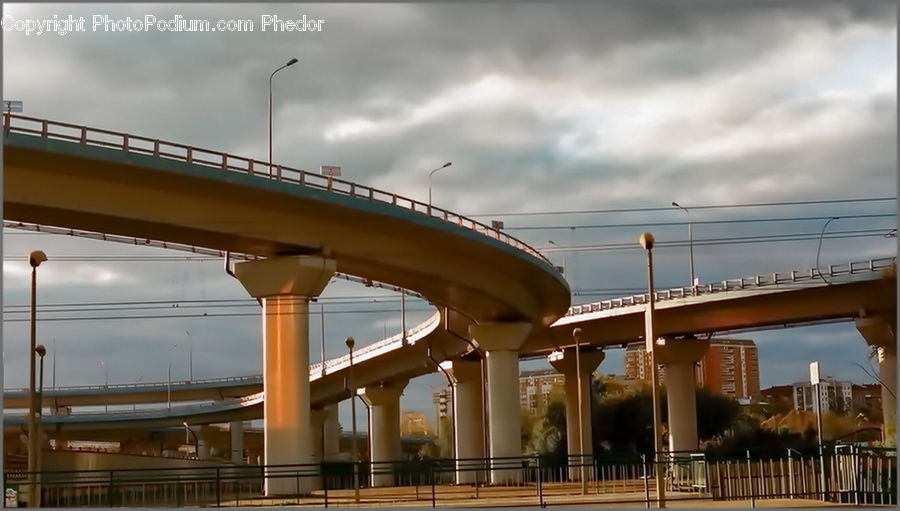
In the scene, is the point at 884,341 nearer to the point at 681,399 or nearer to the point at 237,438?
the point at 681,399

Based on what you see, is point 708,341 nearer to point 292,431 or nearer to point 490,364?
point 490,364

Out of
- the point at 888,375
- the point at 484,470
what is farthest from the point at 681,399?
the point at 484,470

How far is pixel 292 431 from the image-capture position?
38.8m

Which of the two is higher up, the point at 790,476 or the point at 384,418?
the point at 384,418

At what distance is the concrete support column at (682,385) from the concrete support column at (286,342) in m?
41.2

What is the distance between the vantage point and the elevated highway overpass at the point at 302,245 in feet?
107

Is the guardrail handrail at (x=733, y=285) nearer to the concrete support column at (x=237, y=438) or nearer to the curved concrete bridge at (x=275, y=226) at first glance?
the curved concrete bridge at (x=275, y=226)

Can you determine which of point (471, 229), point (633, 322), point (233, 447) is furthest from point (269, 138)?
point (233, 447)

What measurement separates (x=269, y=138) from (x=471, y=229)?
9.22 metres

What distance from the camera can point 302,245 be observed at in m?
38.7

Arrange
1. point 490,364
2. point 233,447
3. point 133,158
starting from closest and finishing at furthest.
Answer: point 133,158
point 490,364
point 233,447

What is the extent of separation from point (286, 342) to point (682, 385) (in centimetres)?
4335

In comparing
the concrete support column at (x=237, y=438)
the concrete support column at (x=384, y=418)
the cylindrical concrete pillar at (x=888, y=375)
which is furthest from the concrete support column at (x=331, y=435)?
the cylindrical concrete pillar at (x=888, y=375)

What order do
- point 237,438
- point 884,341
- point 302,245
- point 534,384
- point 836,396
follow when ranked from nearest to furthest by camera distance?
point 302,245 < point 884,341 < point 836,396 < point 237,438 < point 534,384
